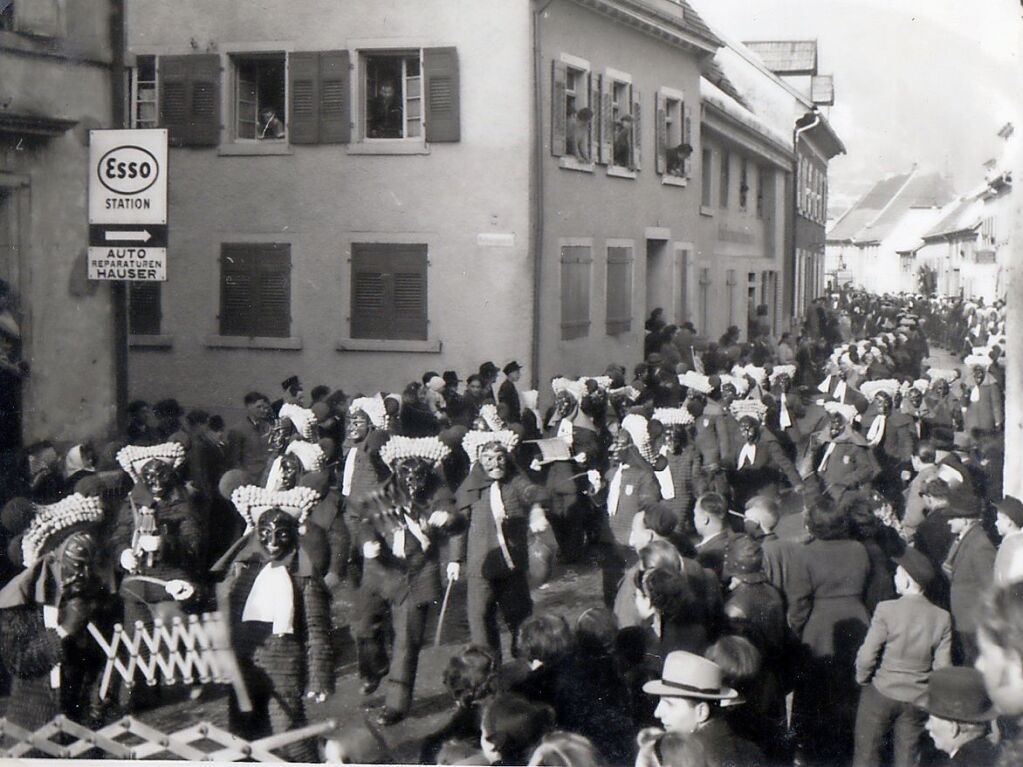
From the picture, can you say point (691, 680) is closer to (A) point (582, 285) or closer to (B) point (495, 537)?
(B) point (495, 537)

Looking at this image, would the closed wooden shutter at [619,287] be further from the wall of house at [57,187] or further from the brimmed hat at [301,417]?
the wall of house at [57,187]

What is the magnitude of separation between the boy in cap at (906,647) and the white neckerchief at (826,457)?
91.5 inches

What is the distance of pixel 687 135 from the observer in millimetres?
6844

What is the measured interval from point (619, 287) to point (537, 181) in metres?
0.75

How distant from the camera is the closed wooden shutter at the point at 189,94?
6.57 m

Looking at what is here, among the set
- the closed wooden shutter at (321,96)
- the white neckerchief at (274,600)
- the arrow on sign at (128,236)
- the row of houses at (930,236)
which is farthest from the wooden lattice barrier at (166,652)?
the row of houses at (930,236)

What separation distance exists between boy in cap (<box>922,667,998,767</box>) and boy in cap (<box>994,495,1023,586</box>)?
129 centimetres

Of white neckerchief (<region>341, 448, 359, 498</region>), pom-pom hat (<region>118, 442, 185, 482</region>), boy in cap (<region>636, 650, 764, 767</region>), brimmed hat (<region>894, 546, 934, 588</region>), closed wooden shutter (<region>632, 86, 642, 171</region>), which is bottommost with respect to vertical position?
boy in cap (<region>636, 650, 764, 767</region>)

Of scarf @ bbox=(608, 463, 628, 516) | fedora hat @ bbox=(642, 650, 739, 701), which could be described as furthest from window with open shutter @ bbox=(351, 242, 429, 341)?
fedora hat @ bbox=(642, 650, 739, 701)

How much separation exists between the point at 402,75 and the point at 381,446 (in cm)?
200

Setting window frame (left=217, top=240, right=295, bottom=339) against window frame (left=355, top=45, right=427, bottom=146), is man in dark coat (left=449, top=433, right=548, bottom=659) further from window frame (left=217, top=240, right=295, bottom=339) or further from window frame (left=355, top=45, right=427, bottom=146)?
window frame (left=355, top=45, right=427, bottom=146)

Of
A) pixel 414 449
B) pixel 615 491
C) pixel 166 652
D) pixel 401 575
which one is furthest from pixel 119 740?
pixel 615 491

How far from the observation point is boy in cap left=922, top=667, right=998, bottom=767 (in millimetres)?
3951

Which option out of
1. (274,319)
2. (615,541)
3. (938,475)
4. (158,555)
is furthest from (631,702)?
(274,319)
